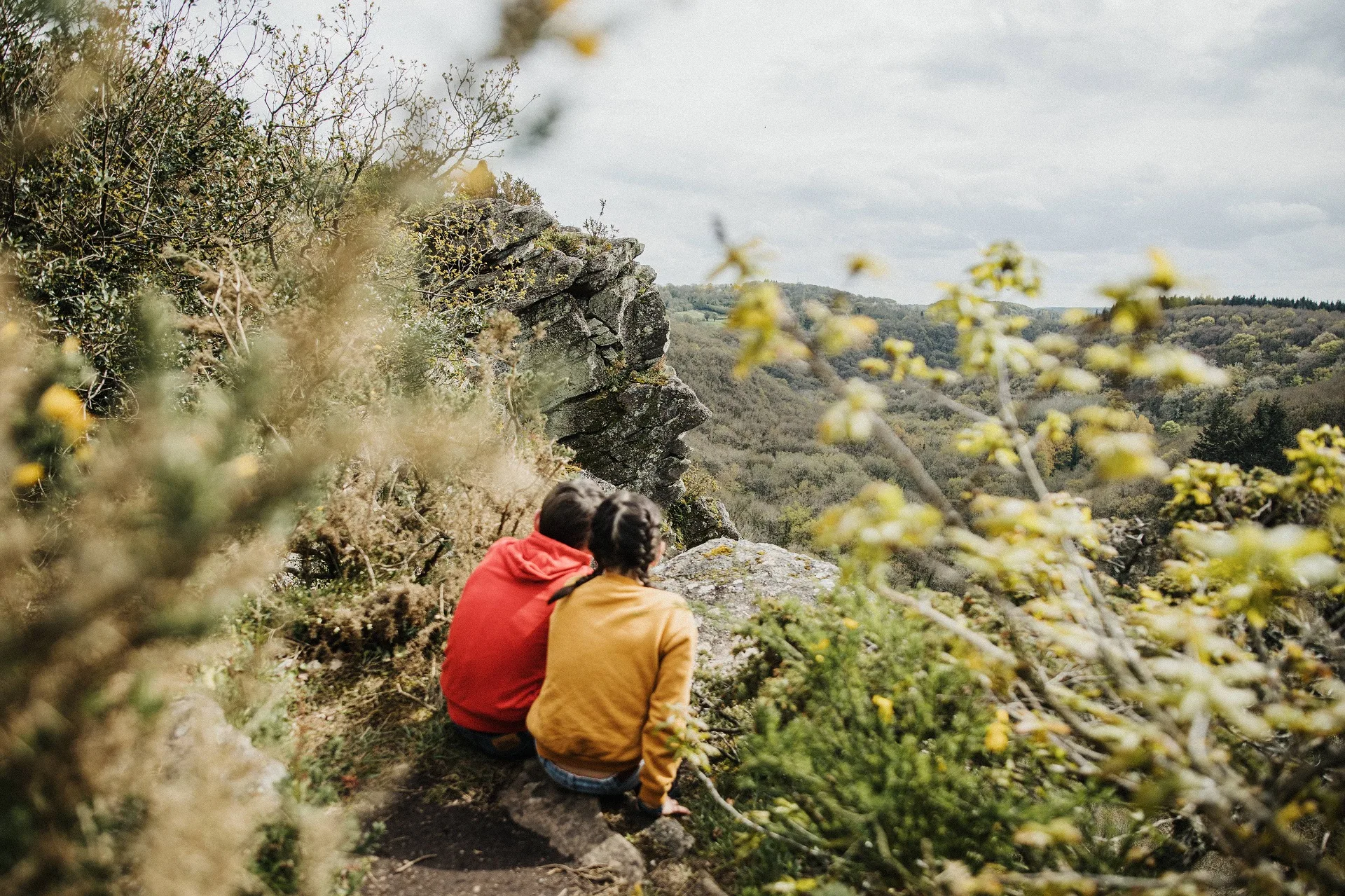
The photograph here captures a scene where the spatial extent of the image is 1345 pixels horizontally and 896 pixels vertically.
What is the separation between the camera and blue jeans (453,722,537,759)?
3.06m

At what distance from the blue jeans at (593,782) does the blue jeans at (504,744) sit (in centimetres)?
28

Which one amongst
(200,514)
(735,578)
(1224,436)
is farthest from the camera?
(1224,436)

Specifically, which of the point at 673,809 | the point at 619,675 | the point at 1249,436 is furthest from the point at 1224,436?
the point at 619,675

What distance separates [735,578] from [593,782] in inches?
101

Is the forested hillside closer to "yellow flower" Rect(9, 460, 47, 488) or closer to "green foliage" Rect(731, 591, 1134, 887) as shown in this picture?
"green foliage" Rect(731, 591, 1134, 887)

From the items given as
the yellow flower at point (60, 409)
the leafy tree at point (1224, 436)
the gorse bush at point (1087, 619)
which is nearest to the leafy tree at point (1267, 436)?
the leafy tree at point (1224, 436)

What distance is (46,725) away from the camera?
2.55 ft

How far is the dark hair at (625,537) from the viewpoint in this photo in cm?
269

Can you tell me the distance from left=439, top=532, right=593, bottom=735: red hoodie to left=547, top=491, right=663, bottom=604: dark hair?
19cm

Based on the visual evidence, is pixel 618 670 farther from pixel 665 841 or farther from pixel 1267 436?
pixel 1267 436

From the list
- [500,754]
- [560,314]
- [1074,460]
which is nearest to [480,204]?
[560,314]

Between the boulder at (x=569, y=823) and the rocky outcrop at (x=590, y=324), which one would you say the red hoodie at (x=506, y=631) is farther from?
the rocky outcrop at (x=590, y=324)

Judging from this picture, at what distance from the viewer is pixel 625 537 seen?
269 cm

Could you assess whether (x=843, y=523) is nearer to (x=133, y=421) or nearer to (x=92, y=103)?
(x=133, y=421)
